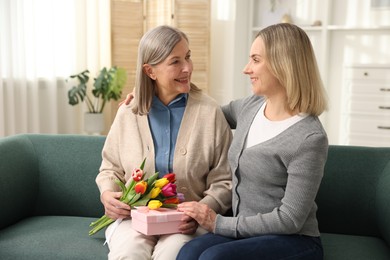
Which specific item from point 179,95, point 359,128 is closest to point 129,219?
point 179,95

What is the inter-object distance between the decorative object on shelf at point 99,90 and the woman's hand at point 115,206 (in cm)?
313

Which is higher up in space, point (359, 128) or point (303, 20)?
point (303, 20)

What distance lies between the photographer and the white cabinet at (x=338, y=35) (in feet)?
19.6

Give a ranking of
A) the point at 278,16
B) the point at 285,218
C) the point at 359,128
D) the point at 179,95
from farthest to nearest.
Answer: the point at 278,16
the point at 359,128
the point at 179,95
the point at 285,218

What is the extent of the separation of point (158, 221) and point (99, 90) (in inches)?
138

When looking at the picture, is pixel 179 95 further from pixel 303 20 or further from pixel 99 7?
pixel 303 20

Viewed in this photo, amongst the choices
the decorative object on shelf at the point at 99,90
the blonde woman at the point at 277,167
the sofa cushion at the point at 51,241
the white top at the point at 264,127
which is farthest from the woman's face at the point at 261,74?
the decorative object on shelf at the point at 99,90

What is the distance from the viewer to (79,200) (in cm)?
272

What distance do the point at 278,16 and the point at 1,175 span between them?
4.62 meters

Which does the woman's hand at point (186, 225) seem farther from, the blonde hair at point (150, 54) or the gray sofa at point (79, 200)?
the blonde hair at point (150, 54)

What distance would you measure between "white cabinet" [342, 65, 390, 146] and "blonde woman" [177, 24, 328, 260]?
3.62 metres

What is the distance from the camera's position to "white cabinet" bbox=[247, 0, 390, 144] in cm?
598

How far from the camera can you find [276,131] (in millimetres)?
2039

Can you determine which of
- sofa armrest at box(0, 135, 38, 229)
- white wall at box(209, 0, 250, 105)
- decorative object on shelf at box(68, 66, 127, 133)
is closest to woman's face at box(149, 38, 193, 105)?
sofa armrest at box(0, 135, 38, 229)
